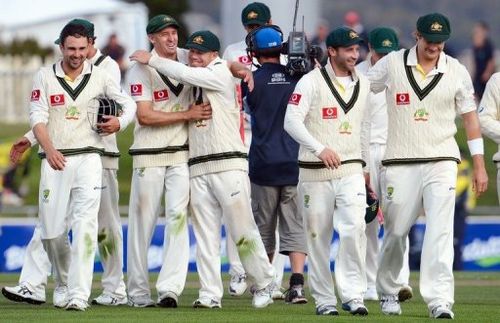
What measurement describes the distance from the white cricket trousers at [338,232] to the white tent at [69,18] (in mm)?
27189

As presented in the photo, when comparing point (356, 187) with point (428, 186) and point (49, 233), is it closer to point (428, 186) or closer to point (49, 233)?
point (428, 186)

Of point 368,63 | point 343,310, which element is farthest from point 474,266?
point 343,310

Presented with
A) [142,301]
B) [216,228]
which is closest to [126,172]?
[142,301]

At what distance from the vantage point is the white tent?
143 feet

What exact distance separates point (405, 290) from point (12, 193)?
1603 centimetres

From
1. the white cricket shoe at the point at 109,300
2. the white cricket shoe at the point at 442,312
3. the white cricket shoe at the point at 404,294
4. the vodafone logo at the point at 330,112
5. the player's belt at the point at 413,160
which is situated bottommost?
the white cricket shoe at the point at 404,294

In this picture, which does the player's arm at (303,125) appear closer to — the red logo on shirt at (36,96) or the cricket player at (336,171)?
Result: the cricket player at (336,171)

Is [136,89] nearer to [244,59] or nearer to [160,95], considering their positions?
[160,95]

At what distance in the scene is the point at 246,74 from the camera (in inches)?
616

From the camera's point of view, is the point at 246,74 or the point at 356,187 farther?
the point at 246,74

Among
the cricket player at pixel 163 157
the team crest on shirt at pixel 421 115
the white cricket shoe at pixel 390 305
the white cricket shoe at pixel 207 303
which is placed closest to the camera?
the team crest on shirt at pixel 421 115

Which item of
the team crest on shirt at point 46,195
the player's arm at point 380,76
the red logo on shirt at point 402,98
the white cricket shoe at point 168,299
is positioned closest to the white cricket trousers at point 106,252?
the white cricket shoe at point 168,299

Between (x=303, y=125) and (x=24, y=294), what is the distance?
3.30 m

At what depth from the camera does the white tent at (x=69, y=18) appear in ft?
143
